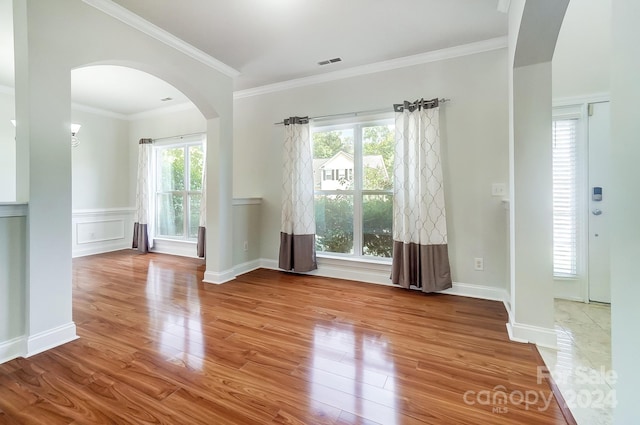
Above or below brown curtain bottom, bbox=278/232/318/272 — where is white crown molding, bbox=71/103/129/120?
above

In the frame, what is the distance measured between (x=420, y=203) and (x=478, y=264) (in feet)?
2.83

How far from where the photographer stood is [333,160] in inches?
147

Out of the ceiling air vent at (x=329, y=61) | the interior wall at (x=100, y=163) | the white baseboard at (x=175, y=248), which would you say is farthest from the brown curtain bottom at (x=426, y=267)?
the interior wall at (x=100, y=163)

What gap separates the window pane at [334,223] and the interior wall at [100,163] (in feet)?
13.9

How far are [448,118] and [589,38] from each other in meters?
1.25

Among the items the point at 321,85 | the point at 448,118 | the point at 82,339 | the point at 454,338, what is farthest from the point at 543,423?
the point at 321,85

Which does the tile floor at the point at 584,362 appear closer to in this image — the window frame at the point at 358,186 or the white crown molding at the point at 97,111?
the window frame at the point at 358,186

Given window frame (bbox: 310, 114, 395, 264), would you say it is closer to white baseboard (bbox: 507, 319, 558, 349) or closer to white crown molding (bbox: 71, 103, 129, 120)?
white baseboard (bbox: 507, 319, 558, 349)

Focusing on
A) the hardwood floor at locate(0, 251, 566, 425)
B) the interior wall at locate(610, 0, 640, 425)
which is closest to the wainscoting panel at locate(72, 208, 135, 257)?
the hardwood floor at locate(0, 251, 566, 425)

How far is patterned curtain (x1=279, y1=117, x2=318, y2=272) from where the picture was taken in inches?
145

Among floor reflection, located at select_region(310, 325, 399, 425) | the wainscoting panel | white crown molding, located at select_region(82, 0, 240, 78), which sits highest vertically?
white crown molding, located at select_region(82, 0, 240, 78)

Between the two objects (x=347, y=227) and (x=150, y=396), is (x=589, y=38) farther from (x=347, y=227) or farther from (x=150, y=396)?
(x=150, y=396)

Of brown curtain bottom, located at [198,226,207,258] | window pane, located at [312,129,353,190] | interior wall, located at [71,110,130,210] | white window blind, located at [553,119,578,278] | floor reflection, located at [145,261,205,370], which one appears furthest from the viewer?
interior wall, located at [71,110,130,210]

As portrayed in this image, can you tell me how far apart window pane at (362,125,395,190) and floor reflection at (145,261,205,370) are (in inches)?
91.9
